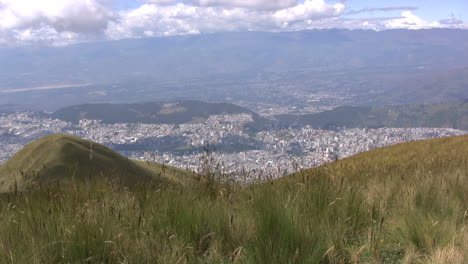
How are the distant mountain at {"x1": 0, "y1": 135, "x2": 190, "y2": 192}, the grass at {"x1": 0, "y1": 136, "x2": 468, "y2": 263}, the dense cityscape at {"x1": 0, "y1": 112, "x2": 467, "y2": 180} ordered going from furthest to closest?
the dense cityscape at {"x1": 0, "y1": 112, "x2": 467, "y2": 180}, the distant mountain at {"x1": 0, "y1": 135, "x2": 190, "y2": 192}, the grass at {"x1": 0, "y1": 136, "x2": 468, "y2": 263}

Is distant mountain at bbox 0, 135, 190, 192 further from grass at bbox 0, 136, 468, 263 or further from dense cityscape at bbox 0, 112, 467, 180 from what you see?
dense cityscape at bbox 0, 112, 467, 180

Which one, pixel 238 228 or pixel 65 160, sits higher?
pixel 238 228

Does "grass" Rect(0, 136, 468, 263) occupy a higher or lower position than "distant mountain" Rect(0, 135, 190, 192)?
higher

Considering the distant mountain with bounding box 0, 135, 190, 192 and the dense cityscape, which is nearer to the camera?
the distant mountain with bounding box 0, 135, 190, 192

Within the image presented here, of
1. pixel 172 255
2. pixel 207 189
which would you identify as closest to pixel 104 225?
pixel 172 255

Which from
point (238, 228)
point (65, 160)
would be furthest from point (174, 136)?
point (238, 228)

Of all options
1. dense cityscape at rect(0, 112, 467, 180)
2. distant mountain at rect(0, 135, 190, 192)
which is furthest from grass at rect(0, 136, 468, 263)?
dense cityscape at rect(0, 112, 467, 180)

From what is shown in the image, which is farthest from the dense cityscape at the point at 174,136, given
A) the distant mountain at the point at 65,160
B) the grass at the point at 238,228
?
the grass at the point at 238,228

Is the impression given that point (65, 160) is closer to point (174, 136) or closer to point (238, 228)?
point (238, 228)

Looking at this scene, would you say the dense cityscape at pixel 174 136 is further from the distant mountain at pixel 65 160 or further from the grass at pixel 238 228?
the grass at pixel 238 228
